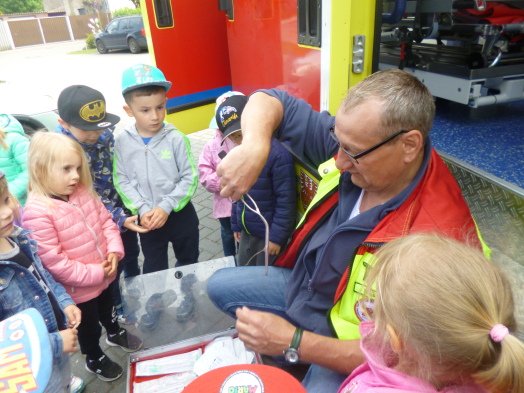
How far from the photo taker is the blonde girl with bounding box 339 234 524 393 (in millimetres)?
745

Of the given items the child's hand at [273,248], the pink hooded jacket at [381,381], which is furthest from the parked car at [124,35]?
the pink hooded jacket at [381,381]

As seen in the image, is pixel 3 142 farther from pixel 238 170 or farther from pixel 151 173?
pixel 238 170

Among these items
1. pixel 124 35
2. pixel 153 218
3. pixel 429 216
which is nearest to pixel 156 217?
pixel 153 218

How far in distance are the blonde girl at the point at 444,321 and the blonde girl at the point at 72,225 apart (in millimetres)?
1477

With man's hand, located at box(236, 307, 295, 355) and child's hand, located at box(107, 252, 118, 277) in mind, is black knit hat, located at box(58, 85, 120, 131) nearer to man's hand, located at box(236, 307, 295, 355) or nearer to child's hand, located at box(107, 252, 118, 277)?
child's hand, located at box(107, 252, 118, 277)

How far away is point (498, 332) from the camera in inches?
28.6

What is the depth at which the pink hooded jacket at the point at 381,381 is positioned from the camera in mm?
854

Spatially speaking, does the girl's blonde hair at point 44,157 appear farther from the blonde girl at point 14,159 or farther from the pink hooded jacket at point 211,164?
the pink hooded jacket at point 211,164

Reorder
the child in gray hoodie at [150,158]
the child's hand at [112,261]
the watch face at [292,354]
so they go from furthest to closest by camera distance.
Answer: the child in gray hoodie at [150,158] → the child's hand at [112,261] → the watch face at [292,354]

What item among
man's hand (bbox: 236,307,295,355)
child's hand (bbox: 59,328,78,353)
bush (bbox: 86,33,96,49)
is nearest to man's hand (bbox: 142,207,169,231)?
child's hand (bbox: 59,328,78,353)

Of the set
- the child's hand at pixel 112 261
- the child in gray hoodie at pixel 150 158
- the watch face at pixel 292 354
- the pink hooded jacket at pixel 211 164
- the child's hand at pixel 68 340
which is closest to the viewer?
the watch face at pixel 292 354

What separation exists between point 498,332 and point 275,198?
161cm

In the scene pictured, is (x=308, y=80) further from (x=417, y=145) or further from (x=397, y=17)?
(x=397, y=17)

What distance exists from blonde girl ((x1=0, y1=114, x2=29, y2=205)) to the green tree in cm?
5142
